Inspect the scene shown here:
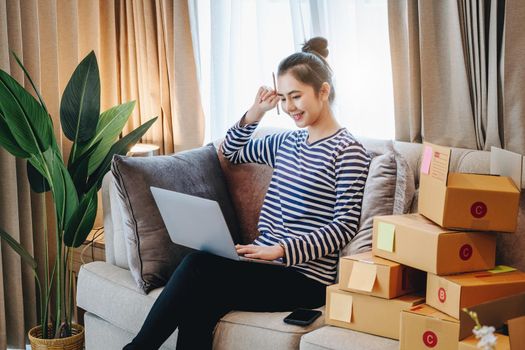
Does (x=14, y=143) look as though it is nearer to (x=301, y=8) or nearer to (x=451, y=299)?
(x=301, y=8)

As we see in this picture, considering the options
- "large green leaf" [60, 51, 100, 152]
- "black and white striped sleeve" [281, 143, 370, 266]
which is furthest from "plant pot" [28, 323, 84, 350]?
"black and white striped sleeve" [281, 143, 370, 266]

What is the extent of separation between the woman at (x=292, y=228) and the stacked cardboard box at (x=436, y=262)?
0.82ft

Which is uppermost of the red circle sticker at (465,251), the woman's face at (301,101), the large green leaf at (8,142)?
the woman's face at (301,101)

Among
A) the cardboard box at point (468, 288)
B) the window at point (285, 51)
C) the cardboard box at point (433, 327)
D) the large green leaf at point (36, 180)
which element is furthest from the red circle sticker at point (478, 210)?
the large green leaf at point (36, 180)

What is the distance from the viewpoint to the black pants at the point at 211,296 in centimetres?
224

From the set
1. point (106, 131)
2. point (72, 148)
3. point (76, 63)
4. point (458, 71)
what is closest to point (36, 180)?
point (72, 148)

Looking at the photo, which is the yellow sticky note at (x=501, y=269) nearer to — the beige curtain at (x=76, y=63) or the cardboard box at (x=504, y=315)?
the cardboard box at (x=504, y=315)

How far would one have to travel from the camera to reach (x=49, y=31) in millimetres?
3164

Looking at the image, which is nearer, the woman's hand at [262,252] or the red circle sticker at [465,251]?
the red circle sticker at [465,251]

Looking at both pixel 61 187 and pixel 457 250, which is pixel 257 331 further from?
pixel 61 187

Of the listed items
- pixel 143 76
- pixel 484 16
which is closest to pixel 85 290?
pixel 143 76

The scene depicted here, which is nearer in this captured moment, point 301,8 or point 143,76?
point 301,8

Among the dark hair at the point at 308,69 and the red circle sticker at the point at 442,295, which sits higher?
the dark hair at the point at 308,69

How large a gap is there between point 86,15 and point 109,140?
2.83 feet
